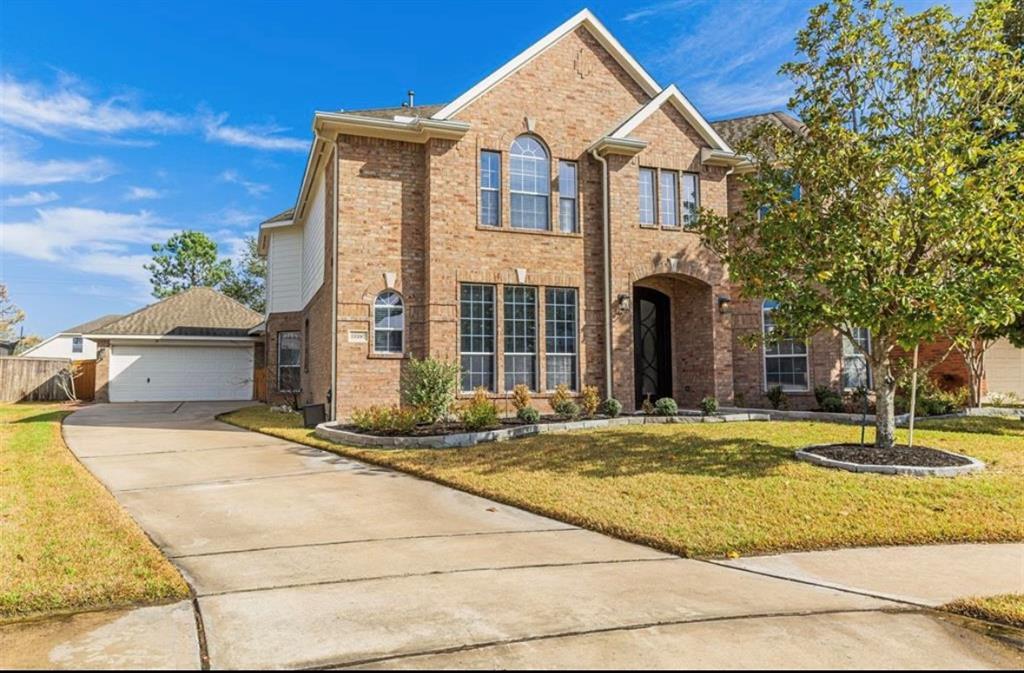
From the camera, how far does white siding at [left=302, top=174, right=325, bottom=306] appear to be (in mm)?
16723

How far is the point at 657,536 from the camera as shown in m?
5.76

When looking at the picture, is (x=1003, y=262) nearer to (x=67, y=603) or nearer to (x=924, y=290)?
(x=924, y=290)

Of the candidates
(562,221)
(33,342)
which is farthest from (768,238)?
(33,342)

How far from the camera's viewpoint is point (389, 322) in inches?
550

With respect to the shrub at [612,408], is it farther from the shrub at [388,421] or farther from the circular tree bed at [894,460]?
the circular tree bed at [894,460]

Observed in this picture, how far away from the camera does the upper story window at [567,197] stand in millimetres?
15172

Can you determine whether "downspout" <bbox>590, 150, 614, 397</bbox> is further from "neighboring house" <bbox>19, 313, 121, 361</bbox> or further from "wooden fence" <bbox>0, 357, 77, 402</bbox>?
"neighboring house" <bbox>19, 313, 121, 361</bbox>

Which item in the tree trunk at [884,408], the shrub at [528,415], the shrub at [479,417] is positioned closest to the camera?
the tree trunk at [884,408]

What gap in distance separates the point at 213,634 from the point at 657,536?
3799mm

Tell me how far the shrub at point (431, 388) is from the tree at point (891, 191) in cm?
569

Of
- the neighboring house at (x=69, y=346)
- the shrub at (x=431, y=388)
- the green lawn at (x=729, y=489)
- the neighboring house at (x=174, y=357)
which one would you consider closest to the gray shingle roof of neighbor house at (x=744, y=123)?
the green lawn at (x=729, y=489)

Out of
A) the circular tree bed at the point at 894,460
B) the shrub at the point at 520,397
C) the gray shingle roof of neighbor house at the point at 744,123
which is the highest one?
the gray shingle roof of neighbor house at the point at 744,123

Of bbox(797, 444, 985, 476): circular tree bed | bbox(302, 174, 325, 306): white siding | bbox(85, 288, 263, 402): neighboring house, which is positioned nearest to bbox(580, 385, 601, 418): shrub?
bbox(797, 444, 985, 476): circular tree bed

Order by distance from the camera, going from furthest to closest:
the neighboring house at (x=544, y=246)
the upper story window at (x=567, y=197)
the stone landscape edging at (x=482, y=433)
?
the upper story window at (x=567, y=197), the neighboring house at (x=544, y=246), the stone landscape edging at (x=482, y=433)
